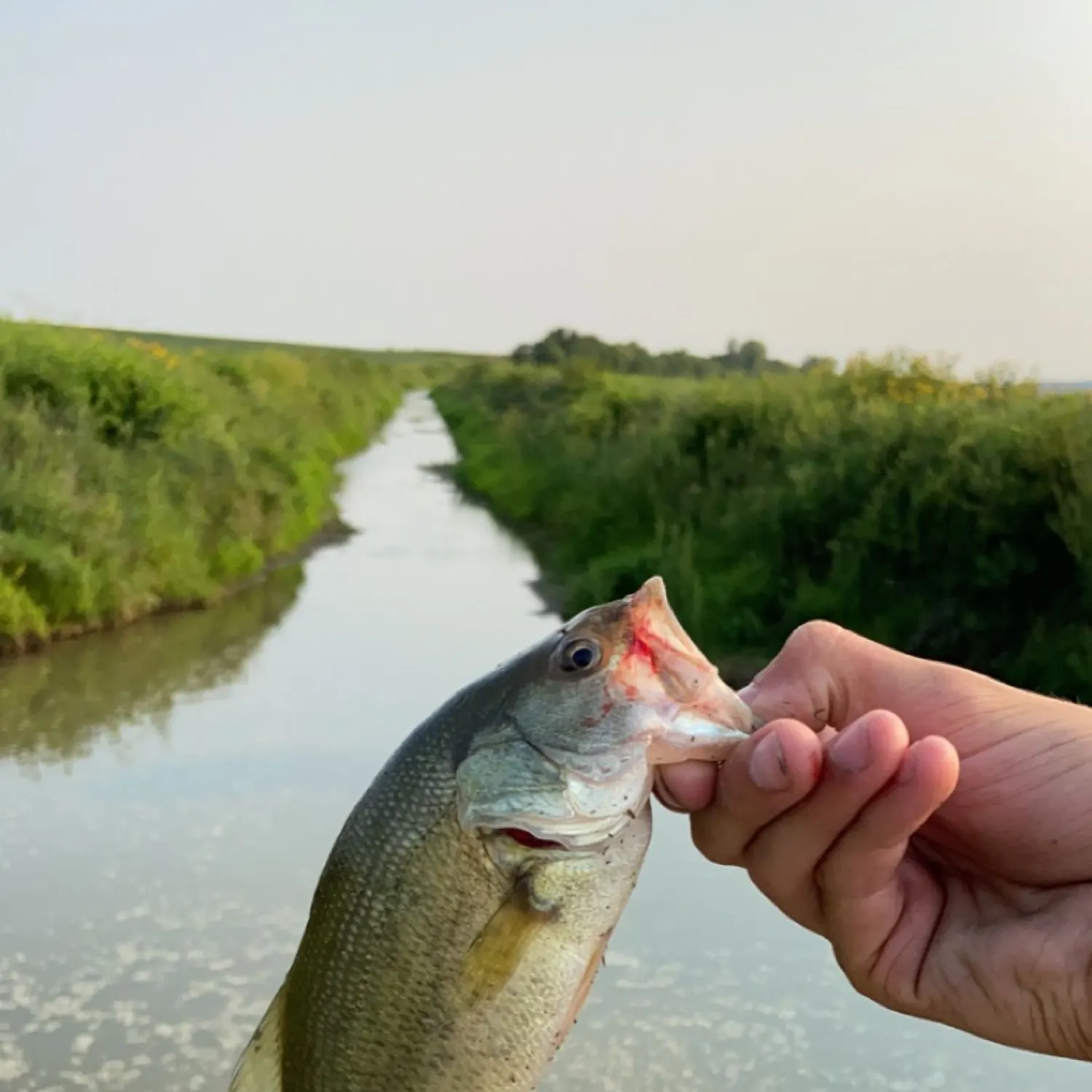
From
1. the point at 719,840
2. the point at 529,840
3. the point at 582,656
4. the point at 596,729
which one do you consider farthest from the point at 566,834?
the point at 719,840

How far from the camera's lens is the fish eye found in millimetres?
2324

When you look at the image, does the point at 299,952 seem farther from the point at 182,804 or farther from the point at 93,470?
the point at 93,470

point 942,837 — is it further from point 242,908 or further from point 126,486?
point 126,486

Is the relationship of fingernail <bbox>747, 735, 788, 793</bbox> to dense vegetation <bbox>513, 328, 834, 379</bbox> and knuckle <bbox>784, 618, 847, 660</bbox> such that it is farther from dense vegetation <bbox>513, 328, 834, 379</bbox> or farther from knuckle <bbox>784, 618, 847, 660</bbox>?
dense vegetation <bbox>513, 328, 834, 379</bbox>

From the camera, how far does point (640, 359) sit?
74250 mm

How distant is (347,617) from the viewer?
15.9m

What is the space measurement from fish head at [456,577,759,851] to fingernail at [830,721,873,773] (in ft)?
0.62

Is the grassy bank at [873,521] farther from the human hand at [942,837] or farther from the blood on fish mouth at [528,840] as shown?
the blood on fish mouth at [528,840]

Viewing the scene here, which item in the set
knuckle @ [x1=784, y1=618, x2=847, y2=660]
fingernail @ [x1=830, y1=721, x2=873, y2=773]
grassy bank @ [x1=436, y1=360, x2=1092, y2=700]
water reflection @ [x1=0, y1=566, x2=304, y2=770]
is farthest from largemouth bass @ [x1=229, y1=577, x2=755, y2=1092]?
grassy bank @ [x1=436, y1=360, x2=1092, y2=700]

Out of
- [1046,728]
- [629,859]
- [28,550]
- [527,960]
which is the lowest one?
[28,550]

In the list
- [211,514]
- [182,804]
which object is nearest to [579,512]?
[211,514]

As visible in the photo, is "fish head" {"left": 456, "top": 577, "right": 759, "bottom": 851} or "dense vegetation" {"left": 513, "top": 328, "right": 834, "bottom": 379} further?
"dense vegetation" {"left": 513, "top": 328, "right": 834, "bottom": 379}

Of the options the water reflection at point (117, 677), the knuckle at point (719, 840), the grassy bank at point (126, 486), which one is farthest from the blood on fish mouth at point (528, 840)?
the grassy bank at point (126, 486)

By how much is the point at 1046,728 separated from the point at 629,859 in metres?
0.90
